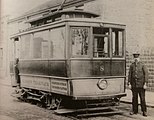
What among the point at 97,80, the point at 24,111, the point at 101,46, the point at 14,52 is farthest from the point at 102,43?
the point at 14,52

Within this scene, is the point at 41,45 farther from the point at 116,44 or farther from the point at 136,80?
the point at 136,80

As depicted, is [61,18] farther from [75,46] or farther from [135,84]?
[135,84]

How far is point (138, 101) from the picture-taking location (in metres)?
3.04

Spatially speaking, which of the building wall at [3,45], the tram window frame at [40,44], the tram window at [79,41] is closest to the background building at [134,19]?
the tram window at [79,41]

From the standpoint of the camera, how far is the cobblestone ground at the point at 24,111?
10.1 feet

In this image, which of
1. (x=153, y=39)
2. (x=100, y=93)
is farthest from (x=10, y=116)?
(x=153, y=39)

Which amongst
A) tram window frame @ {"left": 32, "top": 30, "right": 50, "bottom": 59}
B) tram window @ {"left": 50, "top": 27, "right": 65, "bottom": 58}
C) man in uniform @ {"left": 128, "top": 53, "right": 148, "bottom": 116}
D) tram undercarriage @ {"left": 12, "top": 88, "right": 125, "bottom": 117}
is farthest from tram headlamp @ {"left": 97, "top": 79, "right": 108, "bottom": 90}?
tram window frame @ {"left": 32, "top": 30, "right": 50, "bottom": 59}

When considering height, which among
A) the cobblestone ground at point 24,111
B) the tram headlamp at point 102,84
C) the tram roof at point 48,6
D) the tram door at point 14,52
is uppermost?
the tram roof at point 48,6

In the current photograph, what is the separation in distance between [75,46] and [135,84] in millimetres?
663

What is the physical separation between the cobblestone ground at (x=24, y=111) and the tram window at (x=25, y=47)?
0.42 metres

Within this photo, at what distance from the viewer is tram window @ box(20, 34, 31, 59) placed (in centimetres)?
400

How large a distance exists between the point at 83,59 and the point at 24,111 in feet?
2.92

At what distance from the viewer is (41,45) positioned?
3771 mm

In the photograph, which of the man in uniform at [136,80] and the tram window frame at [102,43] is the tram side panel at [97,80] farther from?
the man in uniform at [136,80]
